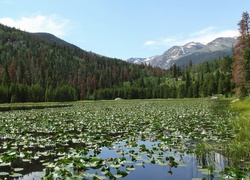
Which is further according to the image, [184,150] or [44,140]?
[44,140]

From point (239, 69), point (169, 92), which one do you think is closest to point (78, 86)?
point (169, 92)

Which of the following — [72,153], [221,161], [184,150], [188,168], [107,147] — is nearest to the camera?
[188,168]

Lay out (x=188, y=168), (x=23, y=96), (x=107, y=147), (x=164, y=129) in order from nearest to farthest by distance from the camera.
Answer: (x=188, y=168)
(x=107, y=147)
(x=164, y=129)
(x=23, y=96)

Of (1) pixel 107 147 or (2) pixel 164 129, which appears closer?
(1) pixel 107 147

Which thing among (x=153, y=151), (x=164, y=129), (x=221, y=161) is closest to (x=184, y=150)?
(x=153, y=151)

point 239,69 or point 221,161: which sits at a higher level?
point 239,69

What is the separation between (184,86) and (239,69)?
9001 centimetres

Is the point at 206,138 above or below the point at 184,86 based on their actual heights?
below

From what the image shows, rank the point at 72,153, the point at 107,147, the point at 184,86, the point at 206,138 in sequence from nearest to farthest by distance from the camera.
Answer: the point at 72,153
the point at 107,147
the point at 206,138
the point at 184,86

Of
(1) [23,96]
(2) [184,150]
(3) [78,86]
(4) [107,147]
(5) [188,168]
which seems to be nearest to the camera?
(5) [188,168]

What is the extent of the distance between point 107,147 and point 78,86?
16771 cm

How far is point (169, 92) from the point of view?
14750 cm

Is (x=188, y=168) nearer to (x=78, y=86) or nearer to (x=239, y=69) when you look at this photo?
(x=239, y=69)

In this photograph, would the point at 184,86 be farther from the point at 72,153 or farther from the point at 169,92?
the point at 72,153
